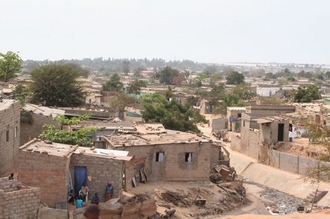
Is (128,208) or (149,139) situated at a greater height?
(149,139)

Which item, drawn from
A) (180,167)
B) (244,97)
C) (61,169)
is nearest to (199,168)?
(180,167)

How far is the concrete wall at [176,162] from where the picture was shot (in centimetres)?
2177

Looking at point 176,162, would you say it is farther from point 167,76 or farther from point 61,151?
point 167,76

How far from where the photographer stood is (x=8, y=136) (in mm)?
19859

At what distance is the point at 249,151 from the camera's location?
33250 mm

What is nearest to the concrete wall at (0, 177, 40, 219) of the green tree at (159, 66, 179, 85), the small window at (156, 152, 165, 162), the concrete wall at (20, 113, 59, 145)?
the small window at (156, 152, 165, 162)

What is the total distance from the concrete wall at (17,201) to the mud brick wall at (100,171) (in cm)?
236

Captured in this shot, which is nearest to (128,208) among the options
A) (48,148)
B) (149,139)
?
(48,148)

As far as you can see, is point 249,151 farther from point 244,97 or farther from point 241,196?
point 244,97

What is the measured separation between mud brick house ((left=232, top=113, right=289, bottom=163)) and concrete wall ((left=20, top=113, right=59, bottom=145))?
11.5 m

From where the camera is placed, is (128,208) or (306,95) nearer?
(128,208)

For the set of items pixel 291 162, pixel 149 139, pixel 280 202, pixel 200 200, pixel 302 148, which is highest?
pixel 149 139

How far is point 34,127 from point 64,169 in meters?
8.11

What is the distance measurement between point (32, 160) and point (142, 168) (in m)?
5.88
